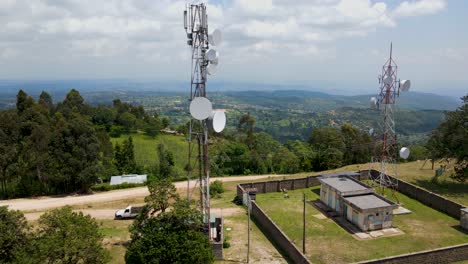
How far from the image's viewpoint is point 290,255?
20328mm

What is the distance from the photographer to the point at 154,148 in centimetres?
6378

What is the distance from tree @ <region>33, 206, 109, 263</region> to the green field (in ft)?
117

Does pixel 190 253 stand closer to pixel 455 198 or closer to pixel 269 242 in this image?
pixel 269 242

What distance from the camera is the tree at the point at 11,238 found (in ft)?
48.3

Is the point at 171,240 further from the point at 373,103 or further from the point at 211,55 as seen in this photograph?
the point at 373,103

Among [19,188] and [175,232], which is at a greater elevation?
[175,232]

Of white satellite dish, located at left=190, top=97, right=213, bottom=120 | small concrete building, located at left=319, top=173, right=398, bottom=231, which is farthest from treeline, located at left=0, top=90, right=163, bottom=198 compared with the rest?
small concrete building, located at left=319, top=173, right=398, bottom=231

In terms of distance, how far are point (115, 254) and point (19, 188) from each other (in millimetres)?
22357

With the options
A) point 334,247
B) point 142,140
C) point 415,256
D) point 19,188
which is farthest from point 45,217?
point 142,140

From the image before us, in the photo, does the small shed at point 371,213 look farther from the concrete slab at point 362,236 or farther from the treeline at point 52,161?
the treeline at point 52,161

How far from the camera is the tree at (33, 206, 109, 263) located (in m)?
13.7

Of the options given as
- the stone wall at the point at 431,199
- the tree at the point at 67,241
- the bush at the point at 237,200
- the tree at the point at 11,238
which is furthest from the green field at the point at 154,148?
the tree at the point at 11,238

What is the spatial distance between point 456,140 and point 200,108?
24.7 metres

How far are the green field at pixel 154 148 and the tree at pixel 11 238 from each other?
3581cm
